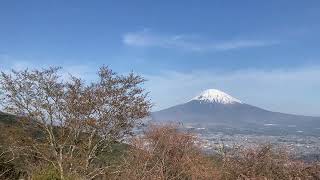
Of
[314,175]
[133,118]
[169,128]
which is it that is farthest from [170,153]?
[314,175]

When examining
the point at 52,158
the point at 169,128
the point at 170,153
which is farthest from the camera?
the point at 169,128

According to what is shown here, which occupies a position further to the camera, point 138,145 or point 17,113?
point 138,145

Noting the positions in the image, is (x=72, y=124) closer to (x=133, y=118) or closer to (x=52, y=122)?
(x=52, y=122)

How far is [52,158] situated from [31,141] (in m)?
2.15

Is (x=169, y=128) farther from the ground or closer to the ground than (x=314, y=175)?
farther from the ground

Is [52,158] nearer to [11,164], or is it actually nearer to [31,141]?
[31,141]

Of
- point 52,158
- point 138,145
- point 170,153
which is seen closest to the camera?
point 52,158

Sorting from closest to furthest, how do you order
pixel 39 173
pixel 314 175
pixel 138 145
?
pixel 39 173 → pixel 314 175 → pixel 138 145

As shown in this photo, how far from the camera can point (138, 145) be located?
39125mm

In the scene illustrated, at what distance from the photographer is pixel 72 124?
31.8 meters

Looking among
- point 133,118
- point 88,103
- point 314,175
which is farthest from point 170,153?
point 314,175

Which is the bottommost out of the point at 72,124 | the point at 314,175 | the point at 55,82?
the point at 314,175

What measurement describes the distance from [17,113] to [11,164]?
17.0 feet

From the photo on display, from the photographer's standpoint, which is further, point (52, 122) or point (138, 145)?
point (138, 145)
